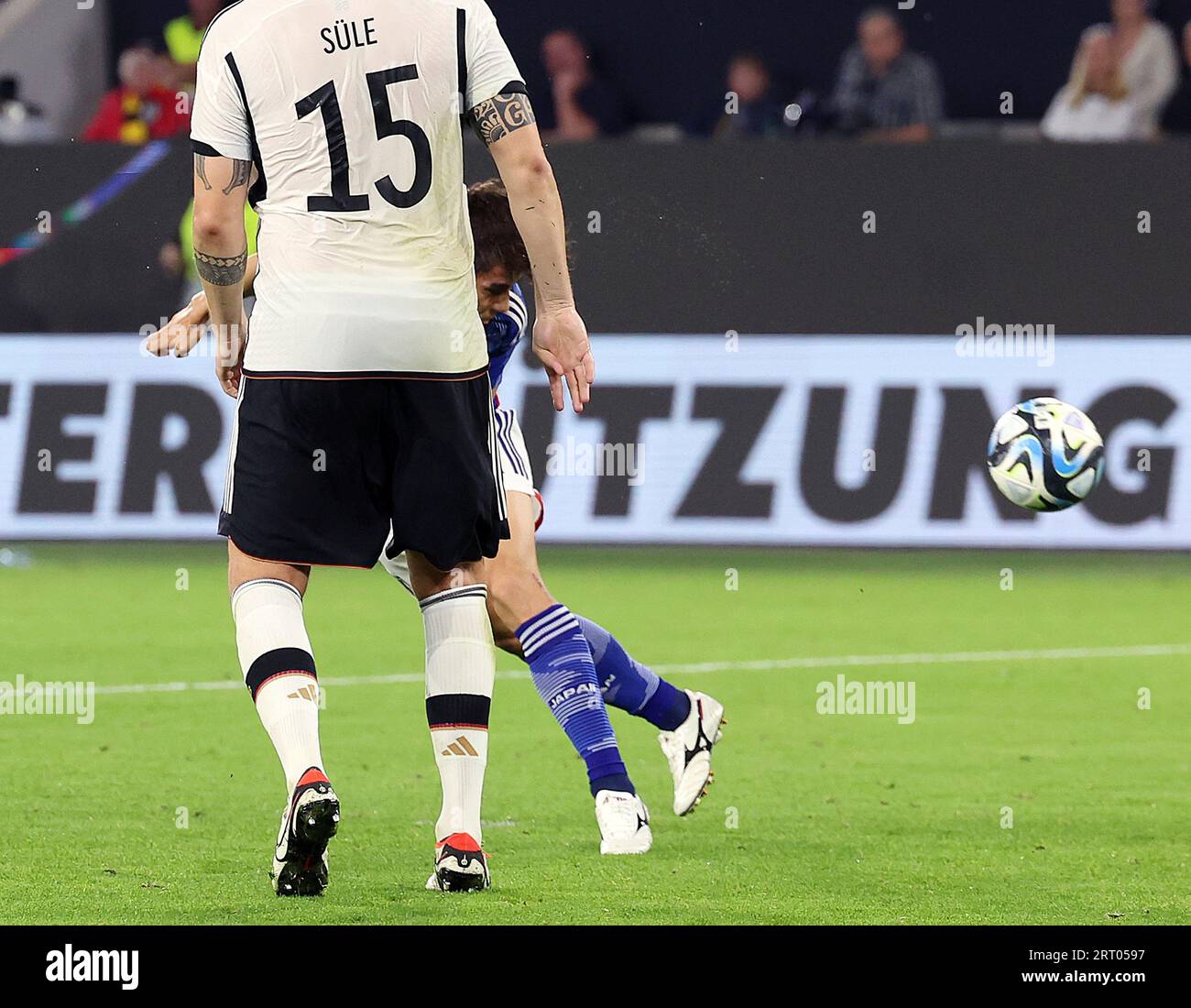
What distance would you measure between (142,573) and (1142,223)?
18.6 ft

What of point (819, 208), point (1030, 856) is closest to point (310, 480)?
point (1030, 856)

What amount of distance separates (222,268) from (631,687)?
73.8 inches

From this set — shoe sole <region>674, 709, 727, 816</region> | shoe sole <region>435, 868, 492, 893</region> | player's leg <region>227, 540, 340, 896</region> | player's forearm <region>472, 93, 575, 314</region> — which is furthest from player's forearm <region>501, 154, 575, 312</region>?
shoe sole <region>674, 709, 727, 816</region>

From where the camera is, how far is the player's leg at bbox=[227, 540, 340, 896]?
14.8 feet

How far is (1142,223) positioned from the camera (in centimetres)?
1212

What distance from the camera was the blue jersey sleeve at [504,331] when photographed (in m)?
5.71

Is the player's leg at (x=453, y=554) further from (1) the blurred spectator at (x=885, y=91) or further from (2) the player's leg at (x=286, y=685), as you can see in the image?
(1) the blurred spectator at (x=885, y=91)

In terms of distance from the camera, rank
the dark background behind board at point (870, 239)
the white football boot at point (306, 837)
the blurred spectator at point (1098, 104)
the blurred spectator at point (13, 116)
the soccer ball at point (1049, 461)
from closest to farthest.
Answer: the white football boot at point (306, 837), the soccer ball at point (1049, 461), the dark background behind board at point (870, 239), the blurred spectator at point (1098, 104), the blurred spectator at point (13, 116)

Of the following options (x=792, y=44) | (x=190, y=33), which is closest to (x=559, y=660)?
(x=190, y=33)

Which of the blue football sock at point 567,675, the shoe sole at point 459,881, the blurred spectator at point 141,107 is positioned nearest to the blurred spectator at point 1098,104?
the blurred spectator at point 141,107

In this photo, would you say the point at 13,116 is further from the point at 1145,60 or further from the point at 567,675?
the point at 567,675

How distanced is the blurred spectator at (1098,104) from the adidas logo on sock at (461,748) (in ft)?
31.7

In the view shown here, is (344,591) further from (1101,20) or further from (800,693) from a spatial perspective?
(1101,20)

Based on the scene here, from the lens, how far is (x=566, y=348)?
15.7 feet
